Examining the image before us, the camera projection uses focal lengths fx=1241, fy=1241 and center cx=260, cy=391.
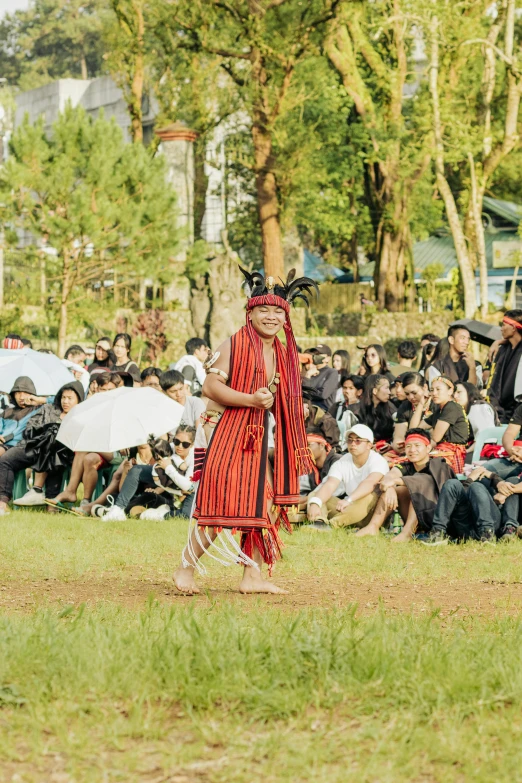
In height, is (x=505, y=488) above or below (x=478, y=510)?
above

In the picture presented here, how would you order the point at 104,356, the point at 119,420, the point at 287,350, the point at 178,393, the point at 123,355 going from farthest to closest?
the point at 104,356
the point at 123,355
the point at 178,393
the point at 119,420
the point at 287,350

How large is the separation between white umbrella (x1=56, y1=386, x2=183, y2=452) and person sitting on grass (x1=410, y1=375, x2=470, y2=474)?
2709 millimetres

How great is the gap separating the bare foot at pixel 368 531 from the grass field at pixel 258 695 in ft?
14.1

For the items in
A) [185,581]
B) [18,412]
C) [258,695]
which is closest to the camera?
[258,695]

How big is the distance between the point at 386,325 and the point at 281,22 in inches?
364

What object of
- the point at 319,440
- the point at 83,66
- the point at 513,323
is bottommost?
the point at 319,440

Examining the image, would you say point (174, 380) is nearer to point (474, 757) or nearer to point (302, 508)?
point (302, 508)

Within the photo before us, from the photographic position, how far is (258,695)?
465 centimetres

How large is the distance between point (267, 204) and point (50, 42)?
5747 cm

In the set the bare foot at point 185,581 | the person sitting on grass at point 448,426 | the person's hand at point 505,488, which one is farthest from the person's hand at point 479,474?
the bare foot at point 185,581

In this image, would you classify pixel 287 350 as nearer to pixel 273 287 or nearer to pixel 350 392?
pixel 273 287

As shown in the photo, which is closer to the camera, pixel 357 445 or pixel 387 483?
pixel 387 483

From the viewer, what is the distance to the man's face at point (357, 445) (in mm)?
11852

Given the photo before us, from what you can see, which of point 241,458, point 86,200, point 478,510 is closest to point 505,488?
point 478,510
